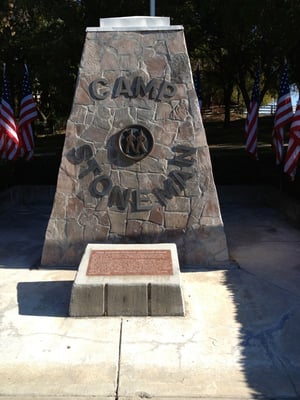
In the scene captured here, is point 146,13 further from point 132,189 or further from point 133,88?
point 132,189

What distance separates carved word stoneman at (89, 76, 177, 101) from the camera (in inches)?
289

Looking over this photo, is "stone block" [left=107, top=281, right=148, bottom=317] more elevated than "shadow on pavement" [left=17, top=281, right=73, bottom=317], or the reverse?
"stone block" [left=107, top=281, right=148, bottom=317]

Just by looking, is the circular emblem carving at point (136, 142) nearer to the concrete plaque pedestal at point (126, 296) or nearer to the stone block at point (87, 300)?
the concrete plaque pedestal at point (126, 296)

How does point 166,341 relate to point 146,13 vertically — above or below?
below

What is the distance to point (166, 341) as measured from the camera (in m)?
4.89

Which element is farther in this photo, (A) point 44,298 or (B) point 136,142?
(B) point 136,142

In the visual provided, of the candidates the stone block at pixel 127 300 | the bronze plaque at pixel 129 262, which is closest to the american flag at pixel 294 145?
the bronze plaque at pixel 129 262

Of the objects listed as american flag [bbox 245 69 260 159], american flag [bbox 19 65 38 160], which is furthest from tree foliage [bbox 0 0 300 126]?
american flag [bbox 19 65 38 160]

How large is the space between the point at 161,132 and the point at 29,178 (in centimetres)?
758

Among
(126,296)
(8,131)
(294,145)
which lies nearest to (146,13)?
(8,131)

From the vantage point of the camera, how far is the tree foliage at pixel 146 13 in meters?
12.1

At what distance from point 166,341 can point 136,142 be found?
11.1ft

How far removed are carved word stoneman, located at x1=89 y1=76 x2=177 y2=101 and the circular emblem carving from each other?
1.67 feet

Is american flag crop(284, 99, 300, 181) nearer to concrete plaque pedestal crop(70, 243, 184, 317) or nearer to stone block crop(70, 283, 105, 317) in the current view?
concrete plaque pedestal crop(70, 243, 184, 317)
